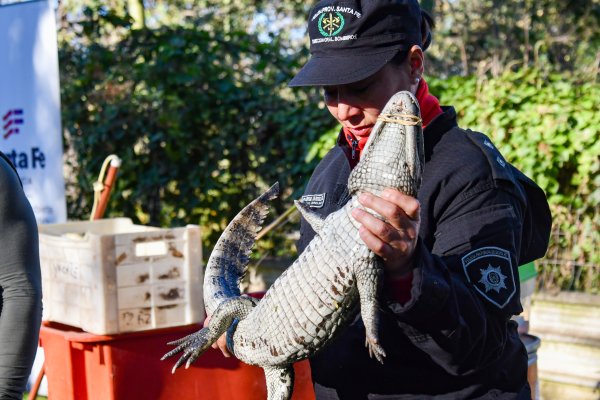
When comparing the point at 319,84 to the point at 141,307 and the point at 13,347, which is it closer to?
the point at 13,347

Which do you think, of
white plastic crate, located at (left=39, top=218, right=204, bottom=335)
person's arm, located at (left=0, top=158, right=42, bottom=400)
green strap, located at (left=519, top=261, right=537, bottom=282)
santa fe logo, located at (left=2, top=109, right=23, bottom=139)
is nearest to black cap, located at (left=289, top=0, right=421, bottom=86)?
person's arm, located at (left=0, top=158, right=42, bottom=400)

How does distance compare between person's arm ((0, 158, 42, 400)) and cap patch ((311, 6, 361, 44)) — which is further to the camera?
person's arm ((0, 158, 42, 400))

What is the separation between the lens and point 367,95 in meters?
1.90

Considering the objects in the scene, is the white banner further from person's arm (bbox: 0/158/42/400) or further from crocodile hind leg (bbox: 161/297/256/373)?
crocodile hind leg (bbox: 161/297/256/373)

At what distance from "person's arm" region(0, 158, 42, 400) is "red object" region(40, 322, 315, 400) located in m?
1.24

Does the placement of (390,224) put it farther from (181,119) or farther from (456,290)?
(181,119)

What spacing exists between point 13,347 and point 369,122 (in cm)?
122

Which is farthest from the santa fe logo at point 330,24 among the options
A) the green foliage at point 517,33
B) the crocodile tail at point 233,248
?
the green foliage at point 517,33

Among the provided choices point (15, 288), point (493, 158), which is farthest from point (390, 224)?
point (15, 288)

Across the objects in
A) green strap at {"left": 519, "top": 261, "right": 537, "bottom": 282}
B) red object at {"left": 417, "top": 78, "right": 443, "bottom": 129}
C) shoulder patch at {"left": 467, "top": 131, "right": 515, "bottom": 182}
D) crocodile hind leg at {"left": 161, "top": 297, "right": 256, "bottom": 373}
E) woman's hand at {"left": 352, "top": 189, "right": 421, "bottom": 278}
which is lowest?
green strap at {"left": 519, "top": 261, "right": 537, "bottom": 282}

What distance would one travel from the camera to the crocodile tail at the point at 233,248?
2.04 metres

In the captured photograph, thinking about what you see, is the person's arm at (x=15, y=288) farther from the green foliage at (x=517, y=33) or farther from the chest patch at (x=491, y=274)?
the green foliage at (x=517, y=33)

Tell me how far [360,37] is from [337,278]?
580 millimetres

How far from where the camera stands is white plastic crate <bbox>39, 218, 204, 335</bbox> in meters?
3.72
